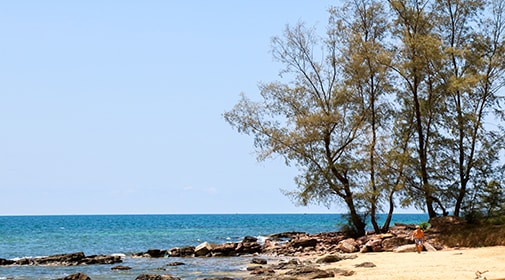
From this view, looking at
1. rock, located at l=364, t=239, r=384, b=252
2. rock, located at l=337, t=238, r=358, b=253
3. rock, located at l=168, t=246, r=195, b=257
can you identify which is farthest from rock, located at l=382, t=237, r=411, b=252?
rock, located at l=168, t=246, r=195, b=257

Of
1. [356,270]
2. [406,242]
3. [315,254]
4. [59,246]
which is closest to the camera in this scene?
[356,270]

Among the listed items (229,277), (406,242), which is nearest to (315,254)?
(406,242)

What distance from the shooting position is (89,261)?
41.9 meters

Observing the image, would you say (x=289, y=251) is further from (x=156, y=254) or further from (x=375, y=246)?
(x=156, y=254)

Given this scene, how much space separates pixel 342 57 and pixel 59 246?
Result: 33146 millimetres

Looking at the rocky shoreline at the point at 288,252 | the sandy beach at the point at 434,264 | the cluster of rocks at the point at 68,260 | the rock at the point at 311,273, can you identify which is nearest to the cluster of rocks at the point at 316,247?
the rocky shoreline at the point at 288,252

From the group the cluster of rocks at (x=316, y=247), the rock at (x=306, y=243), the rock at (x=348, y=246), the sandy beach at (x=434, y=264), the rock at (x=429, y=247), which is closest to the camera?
the sandy beach at (x=434, y=264)

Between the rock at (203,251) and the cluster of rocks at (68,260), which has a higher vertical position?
the rock at (203,251)

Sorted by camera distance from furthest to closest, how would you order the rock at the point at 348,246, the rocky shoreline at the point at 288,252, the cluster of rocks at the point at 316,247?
1. the rock at the point at 348,246
2. the cluster of rocks at the point at 316,247
3. the rocky shoreline at the point at 288,252

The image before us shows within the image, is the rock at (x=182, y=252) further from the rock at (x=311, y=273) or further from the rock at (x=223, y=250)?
the rock at (x=311, y=273)

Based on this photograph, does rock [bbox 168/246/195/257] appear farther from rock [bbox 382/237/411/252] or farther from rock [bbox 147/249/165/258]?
rock [bbox 382/237/411/252]

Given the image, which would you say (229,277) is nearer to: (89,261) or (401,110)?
(89,261)

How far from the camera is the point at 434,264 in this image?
90.3 ft

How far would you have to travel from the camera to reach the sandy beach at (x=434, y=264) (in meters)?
23.9
